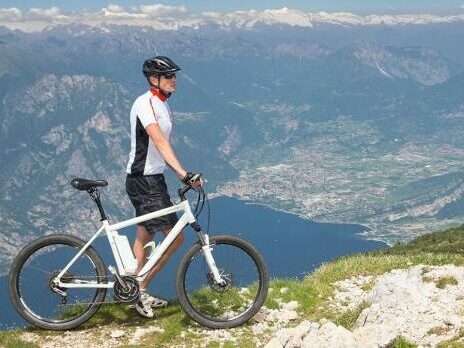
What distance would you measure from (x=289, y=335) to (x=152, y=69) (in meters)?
4.54

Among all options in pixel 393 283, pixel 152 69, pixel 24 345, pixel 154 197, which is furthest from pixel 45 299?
pixel 393 283

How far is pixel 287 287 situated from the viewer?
422 inches

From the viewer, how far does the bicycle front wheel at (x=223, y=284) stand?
8.98m

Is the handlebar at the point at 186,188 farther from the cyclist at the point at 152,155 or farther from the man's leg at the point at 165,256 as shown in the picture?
the man's leg at the point at 165,256

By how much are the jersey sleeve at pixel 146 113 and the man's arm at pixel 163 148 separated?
8 centimetres

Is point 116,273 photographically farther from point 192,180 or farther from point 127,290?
point 192,180

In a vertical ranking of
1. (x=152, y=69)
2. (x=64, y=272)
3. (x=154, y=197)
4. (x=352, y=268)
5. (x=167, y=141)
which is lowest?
(x=352, y=268)

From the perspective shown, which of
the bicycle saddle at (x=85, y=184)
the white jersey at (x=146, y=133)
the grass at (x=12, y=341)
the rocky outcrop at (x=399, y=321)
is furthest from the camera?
the bicycle saddle at (x=85, y=184)

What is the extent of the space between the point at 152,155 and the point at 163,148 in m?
0.53

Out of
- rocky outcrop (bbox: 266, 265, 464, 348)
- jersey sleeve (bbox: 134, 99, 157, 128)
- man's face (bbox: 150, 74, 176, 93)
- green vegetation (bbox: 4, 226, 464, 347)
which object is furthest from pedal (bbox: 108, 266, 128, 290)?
man's face (bbox: 150, 74, 176, 93)

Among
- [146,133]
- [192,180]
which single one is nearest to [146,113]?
[146,133]

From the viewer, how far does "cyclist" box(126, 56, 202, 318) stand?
339 inches

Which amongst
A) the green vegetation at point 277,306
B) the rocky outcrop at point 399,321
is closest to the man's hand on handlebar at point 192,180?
the green vegetation at point 277,306

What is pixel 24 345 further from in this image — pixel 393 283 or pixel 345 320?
pixel 393 283
